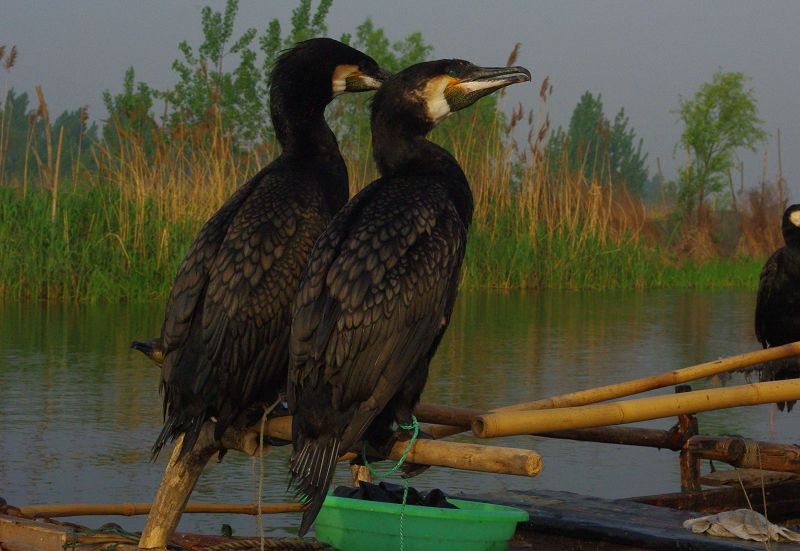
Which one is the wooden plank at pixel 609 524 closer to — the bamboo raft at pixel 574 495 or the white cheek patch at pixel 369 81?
the bamboo raft at pixel 574 495

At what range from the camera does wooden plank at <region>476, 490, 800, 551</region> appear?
3818 millimetres

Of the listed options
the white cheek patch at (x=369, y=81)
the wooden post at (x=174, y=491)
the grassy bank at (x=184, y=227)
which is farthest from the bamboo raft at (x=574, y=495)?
the grassy bank at (x=184, y=227)

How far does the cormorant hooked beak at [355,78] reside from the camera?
13.2 feet

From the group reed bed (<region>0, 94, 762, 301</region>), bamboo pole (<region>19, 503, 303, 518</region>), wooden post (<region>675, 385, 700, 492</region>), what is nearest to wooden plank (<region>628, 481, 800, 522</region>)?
wooden post (<region>675, 385, 700, 492</region>)

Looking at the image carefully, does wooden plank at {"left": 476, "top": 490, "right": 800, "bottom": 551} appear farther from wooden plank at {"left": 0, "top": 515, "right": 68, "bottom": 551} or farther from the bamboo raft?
wooden plank at {"left": 0, "top": 515, "right": 68, "bottom": 551}

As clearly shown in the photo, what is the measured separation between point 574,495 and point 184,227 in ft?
24.5

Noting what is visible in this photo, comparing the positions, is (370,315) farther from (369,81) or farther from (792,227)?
(792,227)

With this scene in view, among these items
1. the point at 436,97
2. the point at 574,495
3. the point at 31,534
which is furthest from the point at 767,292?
the point at 31,534

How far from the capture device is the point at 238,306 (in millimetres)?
3361

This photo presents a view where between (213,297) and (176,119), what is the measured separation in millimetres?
18824

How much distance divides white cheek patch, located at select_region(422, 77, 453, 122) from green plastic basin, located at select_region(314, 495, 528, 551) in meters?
1.06

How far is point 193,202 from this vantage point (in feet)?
38.0

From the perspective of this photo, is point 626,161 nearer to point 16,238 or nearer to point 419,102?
point 16,238

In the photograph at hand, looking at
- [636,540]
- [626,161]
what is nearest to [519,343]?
[636,540]
